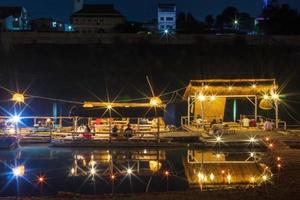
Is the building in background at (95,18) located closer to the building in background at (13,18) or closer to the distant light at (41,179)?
the building in background at (13,18)

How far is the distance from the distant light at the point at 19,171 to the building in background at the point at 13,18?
Answer: 61473mm

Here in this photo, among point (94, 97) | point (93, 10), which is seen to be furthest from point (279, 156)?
point (93, 10)

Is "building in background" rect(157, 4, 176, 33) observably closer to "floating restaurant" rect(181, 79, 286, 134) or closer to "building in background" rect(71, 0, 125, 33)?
"building in background" rect(71, 0, 125, 33)

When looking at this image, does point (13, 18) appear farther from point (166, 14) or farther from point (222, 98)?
point (222, 98)

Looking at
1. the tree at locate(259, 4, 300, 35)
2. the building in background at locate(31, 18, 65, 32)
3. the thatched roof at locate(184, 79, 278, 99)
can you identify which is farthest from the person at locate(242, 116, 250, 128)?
the building in background at locate(31, 18, 65, 32)

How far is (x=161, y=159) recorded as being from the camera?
1966 cm

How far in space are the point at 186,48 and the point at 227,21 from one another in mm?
34318

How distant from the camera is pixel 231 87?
26500mm

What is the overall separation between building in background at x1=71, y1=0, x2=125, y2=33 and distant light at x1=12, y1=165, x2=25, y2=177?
6612cm

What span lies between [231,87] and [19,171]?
1244 cm

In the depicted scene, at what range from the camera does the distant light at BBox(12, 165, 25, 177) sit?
16681mm

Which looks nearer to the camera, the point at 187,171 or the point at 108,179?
the point at 108,179

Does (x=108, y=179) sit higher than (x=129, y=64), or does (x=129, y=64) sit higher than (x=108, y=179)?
(x=129, y=64)

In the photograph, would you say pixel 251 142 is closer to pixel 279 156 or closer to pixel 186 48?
pixel 279 156
